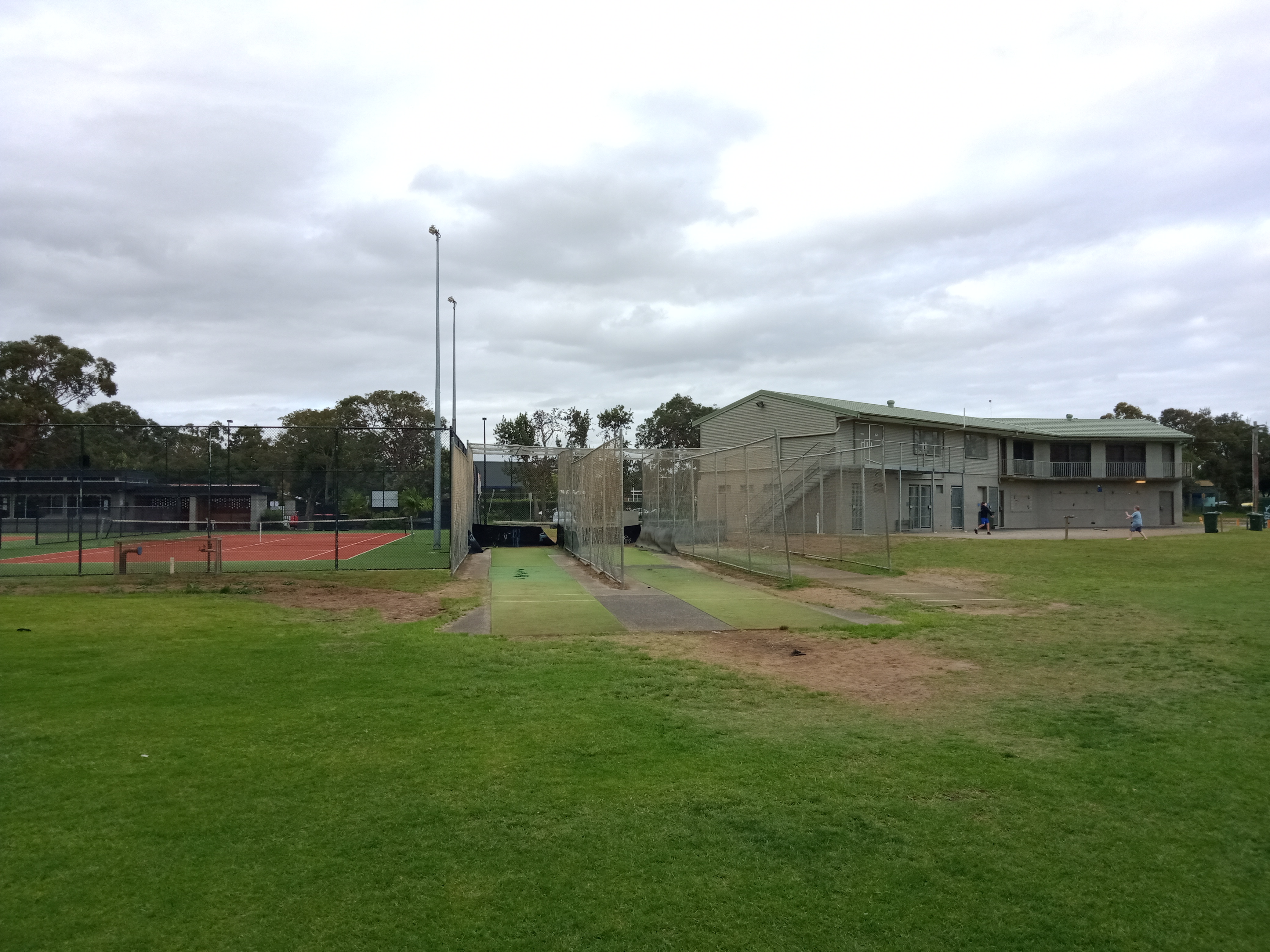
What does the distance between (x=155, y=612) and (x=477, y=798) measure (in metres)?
9.88

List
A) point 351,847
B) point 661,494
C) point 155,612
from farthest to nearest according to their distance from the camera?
point 661,494, point 155,612, point 351,847

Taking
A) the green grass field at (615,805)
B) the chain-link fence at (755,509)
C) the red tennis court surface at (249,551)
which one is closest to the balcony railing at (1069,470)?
the chain-link fence at (755,509)

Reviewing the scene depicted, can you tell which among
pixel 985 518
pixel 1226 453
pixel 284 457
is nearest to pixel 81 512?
pixel 284 457

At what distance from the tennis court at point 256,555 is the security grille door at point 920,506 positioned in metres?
22.2

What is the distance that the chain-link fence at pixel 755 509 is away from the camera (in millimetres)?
19359

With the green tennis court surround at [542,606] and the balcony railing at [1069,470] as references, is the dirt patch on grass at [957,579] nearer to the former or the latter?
the green tennis court surround at [542,606]

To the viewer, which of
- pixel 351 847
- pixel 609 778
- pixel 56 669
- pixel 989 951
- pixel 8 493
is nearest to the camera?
pixel 989 951

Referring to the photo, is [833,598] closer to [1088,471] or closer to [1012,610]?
[1012,610]

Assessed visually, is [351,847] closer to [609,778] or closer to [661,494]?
[609,778]

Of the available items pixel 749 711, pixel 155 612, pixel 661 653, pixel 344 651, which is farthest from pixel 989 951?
Result: pixel 155 612

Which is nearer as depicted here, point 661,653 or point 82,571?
point 661,653

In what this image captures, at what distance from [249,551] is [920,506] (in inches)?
1170

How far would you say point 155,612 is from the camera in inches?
489

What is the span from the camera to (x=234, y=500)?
74.7 ft
